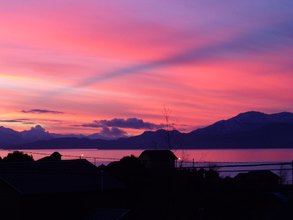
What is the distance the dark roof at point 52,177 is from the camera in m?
41.8

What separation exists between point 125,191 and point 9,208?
349 inches

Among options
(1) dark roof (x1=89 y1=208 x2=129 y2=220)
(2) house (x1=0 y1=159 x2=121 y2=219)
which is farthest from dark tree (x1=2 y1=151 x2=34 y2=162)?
(1) dark roof (x1=89 y1=208 x2=129 y2=220)

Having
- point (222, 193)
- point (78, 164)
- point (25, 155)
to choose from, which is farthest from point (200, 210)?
point (25, 155)

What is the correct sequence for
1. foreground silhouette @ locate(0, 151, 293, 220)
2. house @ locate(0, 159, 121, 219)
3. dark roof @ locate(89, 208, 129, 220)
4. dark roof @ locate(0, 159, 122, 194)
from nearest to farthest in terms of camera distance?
1. foreground silhouette @ locate(0, 151, 293, 220)
2. dark roof @ locate(89, 208, 129, 220)
3. house @ locate(0, 159, 121, 219)
4. dark roof @ locate(0, 159, 122, 194)

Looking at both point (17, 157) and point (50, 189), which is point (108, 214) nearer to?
point (50, 189)

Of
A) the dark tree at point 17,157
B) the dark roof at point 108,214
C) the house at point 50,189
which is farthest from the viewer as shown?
the dark tree at point 17,157

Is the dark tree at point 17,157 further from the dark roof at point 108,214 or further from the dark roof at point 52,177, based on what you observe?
the dark roof at point 108,214

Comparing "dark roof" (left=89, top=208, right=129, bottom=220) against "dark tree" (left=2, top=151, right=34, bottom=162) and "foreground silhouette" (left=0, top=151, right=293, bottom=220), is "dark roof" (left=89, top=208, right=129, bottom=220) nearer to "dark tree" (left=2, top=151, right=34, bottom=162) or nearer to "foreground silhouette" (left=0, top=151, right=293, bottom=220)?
"foreground silhouette" (left=0, top=151, right=293, bottom=220)

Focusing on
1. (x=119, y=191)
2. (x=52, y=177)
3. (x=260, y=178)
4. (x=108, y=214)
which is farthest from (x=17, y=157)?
(x=260, y=178)

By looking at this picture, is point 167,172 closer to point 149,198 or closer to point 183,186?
point 183,186

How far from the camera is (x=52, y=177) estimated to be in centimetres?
4519

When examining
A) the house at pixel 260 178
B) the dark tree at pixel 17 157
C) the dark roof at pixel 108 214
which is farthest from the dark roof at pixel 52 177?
the dark tree at pixel 17 157

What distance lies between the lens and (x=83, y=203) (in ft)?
142

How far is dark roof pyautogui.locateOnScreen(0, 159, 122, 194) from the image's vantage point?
41844 mm
